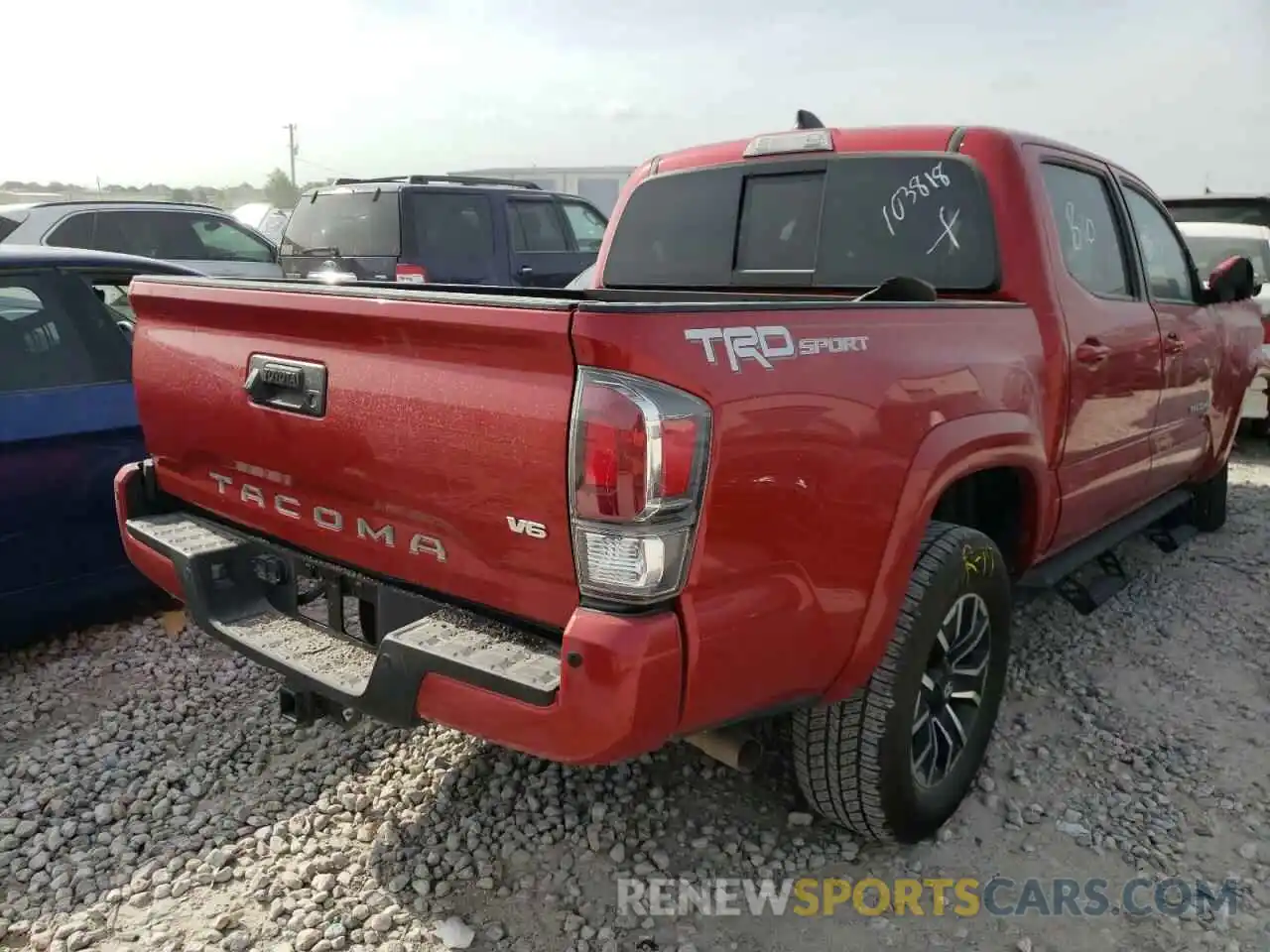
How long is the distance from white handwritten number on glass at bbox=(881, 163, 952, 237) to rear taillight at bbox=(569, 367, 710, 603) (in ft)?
5.75

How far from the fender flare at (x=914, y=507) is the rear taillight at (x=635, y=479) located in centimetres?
65

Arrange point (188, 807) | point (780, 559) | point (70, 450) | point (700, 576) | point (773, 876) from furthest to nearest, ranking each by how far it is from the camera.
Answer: point (70, 450)
point (188, 807)
point (773, 876)
point (780, 559)
point (700, 576)

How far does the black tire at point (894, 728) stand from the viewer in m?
2.49

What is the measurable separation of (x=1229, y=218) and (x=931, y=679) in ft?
26.7

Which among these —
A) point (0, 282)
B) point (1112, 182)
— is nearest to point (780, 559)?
point (1112, 182)

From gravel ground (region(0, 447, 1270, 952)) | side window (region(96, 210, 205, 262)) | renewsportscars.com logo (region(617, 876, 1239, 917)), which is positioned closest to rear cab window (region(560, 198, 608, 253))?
side window (region(96, 210, 205, 262))

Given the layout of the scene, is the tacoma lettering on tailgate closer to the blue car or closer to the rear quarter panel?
the rear quarter panel

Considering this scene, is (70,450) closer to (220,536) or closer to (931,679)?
(220,536)

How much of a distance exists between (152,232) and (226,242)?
81 cm

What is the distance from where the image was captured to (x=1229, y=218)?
891cm

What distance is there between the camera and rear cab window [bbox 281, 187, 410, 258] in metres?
8.95

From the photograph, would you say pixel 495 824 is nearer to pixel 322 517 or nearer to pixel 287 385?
pixel 322 517

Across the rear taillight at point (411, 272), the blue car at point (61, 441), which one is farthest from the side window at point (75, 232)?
the blue car at point (61, 441)

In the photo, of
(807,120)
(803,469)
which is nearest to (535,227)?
(807,120)
